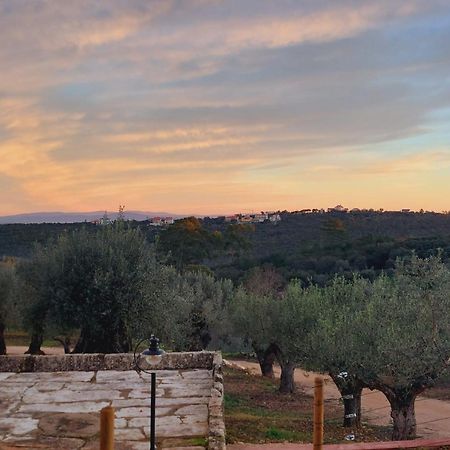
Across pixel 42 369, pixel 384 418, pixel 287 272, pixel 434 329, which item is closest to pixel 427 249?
pixel 287 272

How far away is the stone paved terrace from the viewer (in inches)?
291

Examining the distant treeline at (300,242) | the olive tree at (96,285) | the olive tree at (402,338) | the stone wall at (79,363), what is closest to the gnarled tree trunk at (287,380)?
the olive tree at (402,338)

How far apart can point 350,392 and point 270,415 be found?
2.42 meters

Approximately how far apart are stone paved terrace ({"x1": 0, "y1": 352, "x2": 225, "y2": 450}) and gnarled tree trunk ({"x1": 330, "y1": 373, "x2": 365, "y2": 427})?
5.60m

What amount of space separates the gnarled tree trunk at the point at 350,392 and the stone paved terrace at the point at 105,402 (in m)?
5.60

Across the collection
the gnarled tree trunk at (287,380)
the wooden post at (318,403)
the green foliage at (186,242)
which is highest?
the green foliage at (186,242)

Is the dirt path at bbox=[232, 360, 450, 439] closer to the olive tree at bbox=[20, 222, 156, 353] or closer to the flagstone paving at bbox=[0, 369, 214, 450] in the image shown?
the olive tree at bbox=[20, 222, 156, 353]

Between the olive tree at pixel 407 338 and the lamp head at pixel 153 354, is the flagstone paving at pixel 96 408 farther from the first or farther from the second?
the olive tree at pixel 407 338

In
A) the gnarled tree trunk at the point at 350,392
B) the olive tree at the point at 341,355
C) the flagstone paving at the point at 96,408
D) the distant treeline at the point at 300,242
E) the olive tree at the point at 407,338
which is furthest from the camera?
the distant treeline at the point at 300,242

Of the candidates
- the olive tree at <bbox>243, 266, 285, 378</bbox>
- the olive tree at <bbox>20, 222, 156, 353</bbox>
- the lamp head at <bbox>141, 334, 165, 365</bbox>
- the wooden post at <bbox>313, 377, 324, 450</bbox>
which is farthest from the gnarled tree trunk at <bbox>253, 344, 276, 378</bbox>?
the wooden post at <bbox>313, 377, 324, 450</bbox>

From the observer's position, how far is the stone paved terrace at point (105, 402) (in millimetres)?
7392

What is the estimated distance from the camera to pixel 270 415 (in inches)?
687

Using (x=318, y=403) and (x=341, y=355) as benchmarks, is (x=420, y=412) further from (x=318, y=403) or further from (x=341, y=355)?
(x=318, y=403)

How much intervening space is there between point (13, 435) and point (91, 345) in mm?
8821
